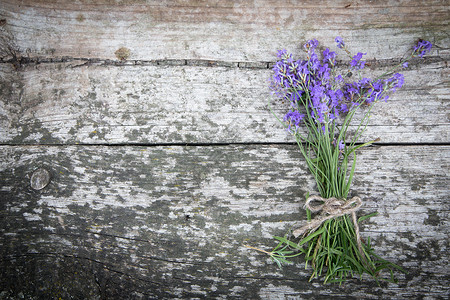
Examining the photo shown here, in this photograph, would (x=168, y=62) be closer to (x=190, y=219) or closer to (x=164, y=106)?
(x=164, y=106)

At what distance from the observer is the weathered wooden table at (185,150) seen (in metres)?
1.51

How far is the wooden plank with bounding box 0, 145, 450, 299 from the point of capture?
149 centimetres

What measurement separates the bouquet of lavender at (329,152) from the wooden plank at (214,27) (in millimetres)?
147

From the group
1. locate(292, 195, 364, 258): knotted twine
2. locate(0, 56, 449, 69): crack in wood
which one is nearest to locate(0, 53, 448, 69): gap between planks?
locate(0, 56, 449, 69): crack in wood

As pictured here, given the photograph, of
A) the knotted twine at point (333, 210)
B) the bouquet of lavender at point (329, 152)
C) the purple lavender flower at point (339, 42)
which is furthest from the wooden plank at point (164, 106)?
the knotted twine at point (333, 210)

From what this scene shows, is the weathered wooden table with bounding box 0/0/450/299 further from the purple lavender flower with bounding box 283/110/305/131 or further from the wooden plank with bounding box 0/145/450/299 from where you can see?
the purple lavender flower with bounding box 283/110/305/131

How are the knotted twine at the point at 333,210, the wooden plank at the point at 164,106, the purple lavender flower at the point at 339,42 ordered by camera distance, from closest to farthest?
the knotted twine at the point at 333,210, the purple lavender flower at the point at 339,42, the wooden plank at the point at 164,106

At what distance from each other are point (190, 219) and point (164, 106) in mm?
646

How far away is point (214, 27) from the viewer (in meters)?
1.58

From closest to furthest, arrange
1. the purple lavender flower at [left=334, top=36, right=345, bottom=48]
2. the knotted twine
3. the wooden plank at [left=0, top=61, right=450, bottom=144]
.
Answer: the knotted twine, the purple lavender flower at [left=334, top=36, right=345, bottom=48], the wooden plank at [left=0, top=61, right=450, bottom=144]

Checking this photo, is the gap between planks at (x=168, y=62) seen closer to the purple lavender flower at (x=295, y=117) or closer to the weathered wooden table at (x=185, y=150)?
the weathered wooden table at (x=185, y=150)

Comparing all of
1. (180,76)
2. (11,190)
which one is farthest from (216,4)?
(11,190)

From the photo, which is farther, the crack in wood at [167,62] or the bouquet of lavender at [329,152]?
the crack in wood at [167,62]

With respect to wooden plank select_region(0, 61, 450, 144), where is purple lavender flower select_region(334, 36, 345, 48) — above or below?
above
